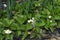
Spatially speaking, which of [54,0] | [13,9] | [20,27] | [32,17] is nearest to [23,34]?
[20,27]

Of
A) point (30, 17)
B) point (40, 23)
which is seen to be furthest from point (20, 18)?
point (40, 23)

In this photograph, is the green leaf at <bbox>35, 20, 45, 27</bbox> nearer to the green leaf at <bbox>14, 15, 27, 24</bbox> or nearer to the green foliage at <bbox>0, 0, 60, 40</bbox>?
the green foliage at <bbox>0, 0, 60, 40</bbox>

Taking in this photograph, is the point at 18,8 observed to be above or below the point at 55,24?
above

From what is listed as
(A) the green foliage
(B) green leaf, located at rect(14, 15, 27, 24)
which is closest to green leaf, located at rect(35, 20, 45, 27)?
(A) the green foliage

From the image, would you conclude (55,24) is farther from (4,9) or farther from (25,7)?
(4,9)

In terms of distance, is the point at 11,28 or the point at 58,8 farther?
the point at 58,8

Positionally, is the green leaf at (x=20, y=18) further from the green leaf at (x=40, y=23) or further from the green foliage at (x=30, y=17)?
the green leaf at (x=40, y=23)

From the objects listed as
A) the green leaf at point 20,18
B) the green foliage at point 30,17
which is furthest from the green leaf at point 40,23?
the green leaf at point 20,18

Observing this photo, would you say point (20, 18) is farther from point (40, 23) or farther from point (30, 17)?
point (40, 23)
